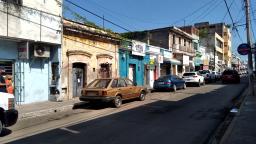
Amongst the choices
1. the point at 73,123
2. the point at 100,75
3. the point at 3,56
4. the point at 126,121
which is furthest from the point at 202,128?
the point at 100,75

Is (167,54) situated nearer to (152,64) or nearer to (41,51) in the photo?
(152,64)

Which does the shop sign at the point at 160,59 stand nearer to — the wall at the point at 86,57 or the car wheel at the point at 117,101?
the wall at the point at 86,57

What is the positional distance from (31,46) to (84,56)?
16.7 feet

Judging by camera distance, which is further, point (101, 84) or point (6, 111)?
point (101, 84)

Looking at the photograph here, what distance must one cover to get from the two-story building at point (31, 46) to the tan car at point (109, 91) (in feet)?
10.2

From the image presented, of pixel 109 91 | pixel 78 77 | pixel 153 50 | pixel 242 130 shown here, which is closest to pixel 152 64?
pixel 153 50

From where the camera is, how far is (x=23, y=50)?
17672 millimetres

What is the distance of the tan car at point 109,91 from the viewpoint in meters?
16.9

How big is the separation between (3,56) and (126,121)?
7775mm

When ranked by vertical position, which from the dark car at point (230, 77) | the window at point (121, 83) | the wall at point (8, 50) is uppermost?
the wall at point (8, 50)

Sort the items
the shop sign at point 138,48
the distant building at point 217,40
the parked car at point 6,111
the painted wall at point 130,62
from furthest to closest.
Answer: the distant building at point 217,40 → the shop sign at point 138,48 → the painted wall at point 130,62 → the parked car at point 6,111

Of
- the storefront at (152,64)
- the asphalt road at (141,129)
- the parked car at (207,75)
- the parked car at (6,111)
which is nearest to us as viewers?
the asphalt road at (141,129)

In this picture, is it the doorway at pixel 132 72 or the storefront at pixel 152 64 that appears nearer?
the doorway at pixel 132 72

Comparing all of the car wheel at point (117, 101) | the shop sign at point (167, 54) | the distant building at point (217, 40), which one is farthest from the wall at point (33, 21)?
the distant building at point (217, 40)
